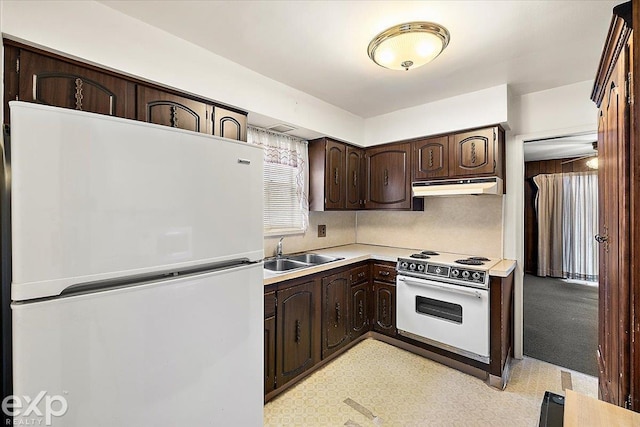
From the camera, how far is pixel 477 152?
258 cm

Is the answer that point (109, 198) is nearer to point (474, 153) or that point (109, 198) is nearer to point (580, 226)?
point (474, 153)

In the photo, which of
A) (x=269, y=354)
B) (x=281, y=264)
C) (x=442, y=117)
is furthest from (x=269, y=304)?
(x=442, y=117)

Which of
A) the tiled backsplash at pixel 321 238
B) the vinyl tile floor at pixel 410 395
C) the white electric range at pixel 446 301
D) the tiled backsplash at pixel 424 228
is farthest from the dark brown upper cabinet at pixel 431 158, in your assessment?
the vinyl tile floor at pixel 410 395

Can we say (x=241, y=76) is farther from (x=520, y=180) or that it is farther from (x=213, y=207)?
(x=520, y=180)

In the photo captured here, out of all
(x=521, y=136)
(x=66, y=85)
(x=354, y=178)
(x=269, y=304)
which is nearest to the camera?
(x=66, y=85)

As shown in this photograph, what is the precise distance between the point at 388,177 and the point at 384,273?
42.0 inches

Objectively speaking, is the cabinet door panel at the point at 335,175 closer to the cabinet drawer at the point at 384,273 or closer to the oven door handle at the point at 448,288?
the cabinet drawer at the point at 384,273

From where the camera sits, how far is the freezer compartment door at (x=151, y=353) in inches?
32.7

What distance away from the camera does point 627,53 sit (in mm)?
867

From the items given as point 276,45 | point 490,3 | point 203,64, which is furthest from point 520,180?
point 203,64

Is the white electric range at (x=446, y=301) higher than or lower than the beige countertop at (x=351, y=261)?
lower

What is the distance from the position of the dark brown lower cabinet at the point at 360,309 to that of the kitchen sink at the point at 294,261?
16.7 inches

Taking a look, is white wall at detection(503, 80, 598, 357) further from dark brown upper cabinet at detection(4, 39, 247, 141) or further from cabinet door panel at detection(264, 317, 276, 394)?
Result: dark brown upper cabinet at detection(4, 39, 247, 141)

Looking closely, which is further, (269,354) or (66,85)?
(269,354)
